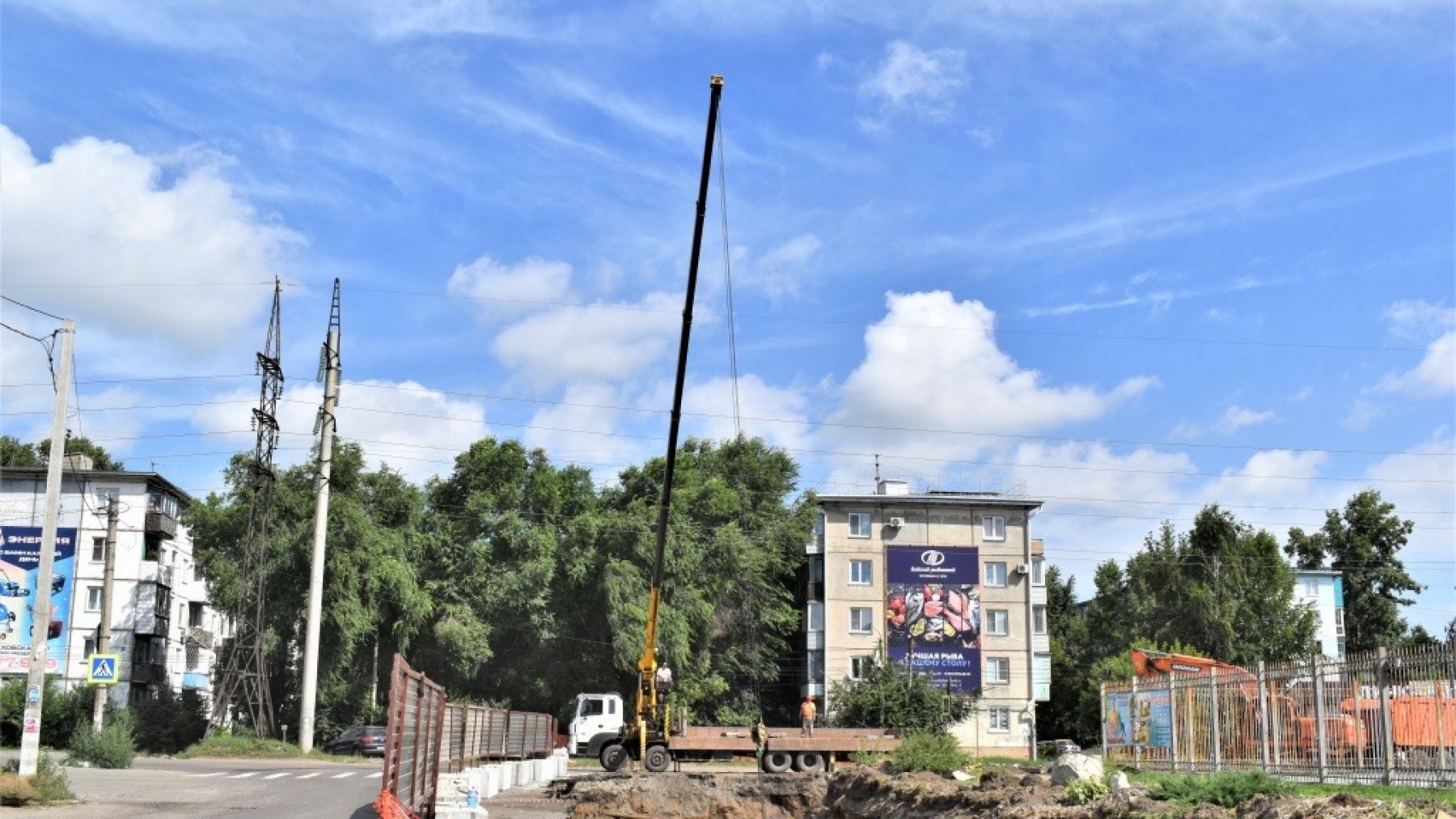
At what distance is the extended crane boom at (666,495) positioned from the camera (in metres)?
30.6

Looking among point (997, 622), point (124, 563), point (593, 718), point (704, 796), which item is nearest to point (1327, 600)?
point (997, 622)

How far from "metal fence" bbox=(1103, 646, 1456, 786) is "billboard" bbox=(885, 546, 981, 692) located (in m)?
40.3

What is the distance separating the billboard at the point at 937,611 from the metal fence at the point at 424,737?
45384 mm

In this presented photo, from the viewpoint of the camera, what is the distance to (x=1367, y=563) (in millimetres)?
89125

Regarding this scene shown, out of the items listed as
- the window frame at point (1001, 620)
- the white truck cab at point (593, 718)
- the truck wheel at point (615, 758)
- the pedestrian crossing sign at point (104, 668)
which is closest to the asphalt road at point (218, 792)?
the pedestrian crossing sign at point (104, 668)

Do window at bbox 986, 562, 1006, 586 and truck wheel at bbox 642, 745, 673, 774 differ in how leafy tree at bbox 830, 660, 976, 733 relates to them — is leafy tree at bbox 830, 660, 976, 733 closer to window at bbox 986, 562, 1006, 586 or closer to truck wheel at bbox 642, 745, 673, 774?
truck wheel at bbox 642, 745, 673, 774

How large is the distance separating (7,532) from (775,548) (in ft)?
138

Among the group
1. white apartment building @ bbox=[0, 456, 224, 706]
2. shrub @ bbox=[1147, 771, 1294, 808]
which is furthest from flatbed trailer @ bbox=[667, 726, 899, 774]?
→ white apartment building @ bbox=[0, 456, 224, 706]

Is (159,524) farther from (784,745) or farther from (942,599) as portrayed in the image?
(784,745)

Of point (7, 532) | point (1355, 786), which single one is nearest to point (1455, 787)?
point (1355, 786)

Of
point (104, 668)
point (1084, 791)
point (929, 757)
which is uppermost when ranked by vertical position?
point (104, 668)

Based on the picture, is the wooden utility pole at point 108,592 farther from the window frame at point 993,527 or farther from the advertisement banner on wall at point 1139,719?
the window frame at point 993,527

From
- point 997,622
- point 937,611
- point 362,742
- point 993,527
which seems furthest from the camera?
point 993,527

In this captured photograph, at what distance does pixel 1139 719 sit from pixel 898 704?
75.3ft
